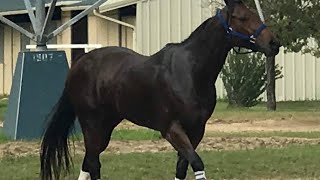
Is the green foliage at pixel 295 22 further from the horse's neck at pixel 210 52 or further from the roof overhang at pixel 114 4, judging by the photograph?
the horse's neck at pixel 210 52

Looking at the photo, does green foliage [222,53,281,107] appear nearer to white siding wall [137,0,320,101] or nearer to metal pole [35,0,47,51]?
white siding wall [137,0,320,101]

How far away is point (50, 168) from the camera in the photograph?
34.6 feet

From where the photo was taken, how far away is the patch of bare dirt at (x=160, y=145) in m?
15.3

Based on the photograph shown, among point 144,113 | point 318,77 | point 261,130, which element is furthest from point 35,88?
point 318,77

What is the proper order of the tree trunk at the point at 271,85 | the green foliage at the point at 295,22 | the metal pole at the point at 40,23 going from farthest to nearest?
the tree trunk at the point at 271,85
the green foliage at the point at 295,22
the metal pole at the point at 40,23

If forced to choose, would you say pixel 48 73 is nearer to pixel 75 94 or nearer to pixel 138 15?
pixel 75 94

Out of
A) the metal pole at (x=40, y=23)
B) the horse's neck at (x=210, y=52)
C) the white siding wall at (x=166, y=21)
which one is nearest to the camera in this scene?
the horse's neck at (x=210, y=52)

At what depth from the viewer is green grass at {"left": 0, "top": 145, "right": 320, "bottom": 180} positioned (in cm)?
1223

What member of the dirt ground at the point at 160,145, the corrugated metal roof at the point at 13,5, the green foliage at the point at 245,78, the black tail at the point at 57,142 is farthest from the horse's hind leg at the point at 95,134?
the corrugated metal roof at the point at 13,5

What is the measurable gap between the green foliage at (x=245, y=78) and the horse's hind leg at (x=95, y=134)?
61.5 feet

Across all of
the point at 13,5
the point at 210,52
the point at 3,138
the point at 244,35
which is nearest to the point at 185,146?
the point at 210,52

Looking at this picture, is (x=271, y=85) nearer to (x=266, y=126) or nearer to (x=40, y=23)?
(x=266, y=126)

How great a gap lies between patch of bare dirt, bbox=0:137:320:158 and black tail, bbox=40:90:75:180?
349cm

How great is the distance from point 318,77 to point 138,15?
7256 mm
